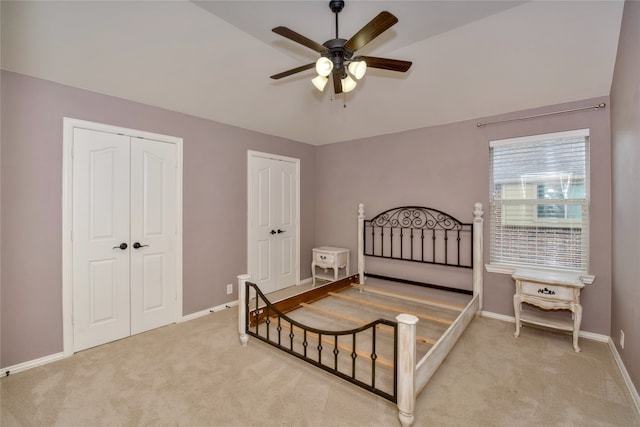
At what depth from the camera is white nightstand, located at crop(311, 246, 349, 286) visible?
15.0 feet

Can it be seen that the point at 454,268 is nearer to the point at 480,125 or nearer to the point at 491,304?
the point at 491,304

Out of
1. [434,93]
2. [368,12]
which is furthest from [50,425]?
[434,93]

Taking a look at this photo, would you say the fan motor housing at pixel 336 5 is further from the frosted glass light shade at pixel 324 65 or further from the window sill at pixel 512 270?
the window sill at pixel 512 270

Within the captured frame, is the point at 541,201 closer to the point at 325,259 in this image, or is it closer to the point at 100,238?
the point at 325,259

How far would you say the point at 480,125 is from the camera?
3.60 m

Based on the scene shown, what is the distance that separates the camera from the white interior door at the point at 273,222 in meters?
4.29

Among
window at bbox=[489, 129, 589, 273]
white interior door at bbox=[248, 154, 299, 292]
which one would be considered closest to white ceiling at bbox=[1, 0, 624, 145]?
window at bbox=[489, 129, 589, 273]

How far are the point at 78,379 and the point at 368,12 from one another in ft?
12.7

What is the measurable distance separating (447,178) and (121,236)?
402cm

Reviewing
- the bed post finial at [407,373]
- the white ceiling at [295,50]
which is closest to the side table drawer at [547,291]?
the bed post finial at [407,373]

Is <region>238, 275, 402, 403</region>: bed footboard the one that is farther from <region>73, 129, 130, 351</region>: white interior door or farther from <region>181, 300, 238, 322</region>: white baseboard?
<region>73, 129, 130, 351</region>: white interior door

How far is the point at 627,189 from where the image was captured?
2168mm

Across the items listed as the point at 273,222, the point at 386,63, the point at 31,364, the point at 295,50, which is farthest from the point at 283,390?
the point at 295,50

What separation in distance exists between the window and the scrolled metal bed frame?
1.06 feet
